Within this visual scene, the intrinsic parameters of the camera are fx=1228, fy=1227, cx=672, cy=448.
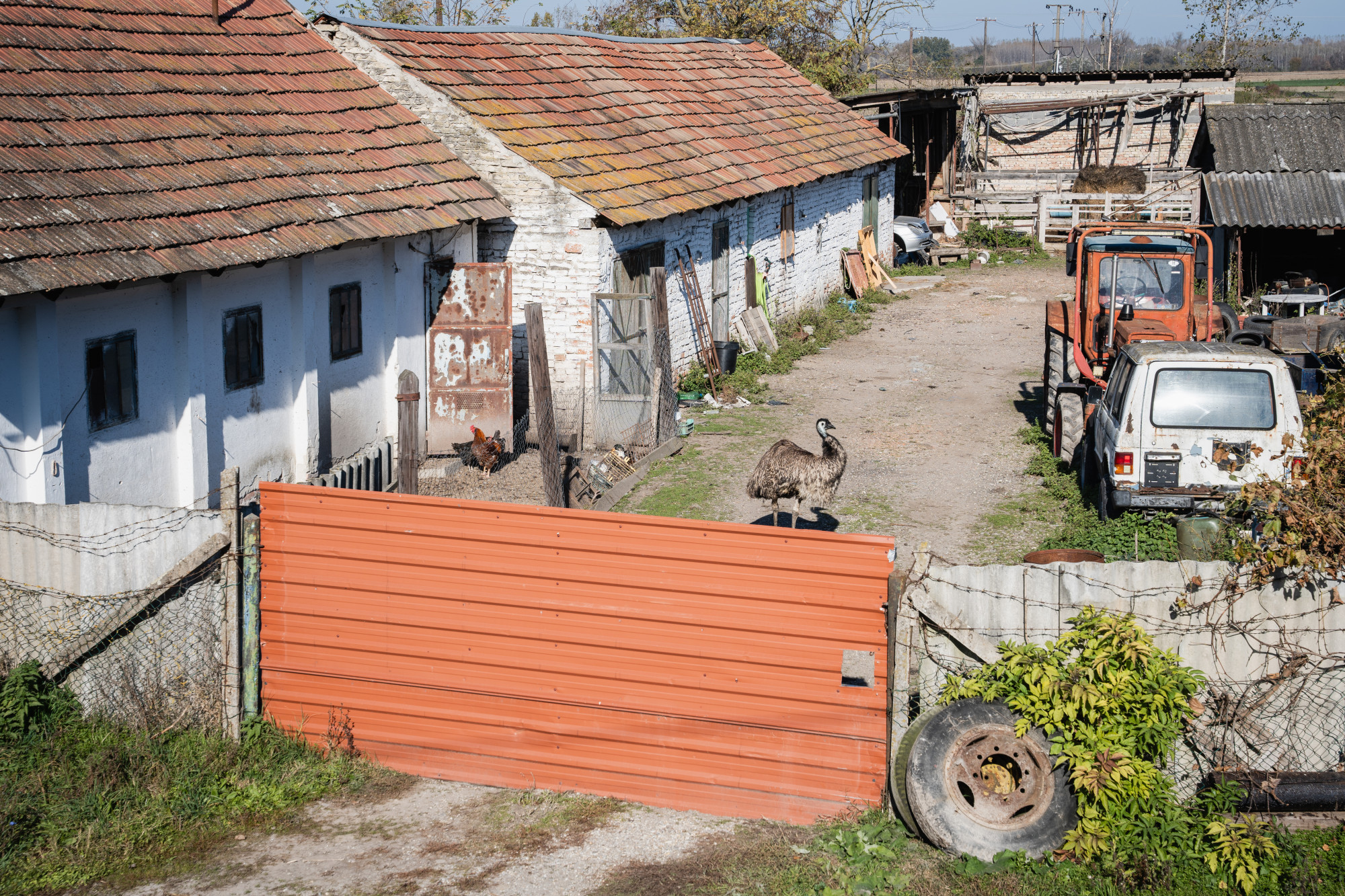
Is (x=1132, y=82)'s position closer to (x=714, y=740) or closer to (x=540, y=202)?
(x=540, y=202)

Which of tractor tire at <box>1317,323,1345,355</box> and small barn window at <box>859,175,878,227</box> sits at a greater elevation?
small barn window at <box>859,175,878,227</box>

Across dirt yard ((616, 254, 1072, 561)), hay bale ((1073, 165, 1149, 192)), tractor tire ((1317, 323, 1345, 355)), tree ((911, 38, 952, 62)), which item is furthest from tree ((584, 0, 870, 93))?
tree ((911, 38, 952, 62))

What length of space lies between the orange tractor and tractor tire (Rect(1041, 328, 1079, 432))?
16mm

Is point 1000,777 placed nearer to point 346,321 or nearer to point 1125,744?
point 1125,744

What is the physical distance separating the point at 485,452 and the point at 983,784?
8.06 meters

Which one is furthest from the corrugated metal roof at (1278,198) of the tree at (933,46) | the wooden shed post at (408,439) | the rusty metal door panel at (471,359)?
the tree at (933,46)

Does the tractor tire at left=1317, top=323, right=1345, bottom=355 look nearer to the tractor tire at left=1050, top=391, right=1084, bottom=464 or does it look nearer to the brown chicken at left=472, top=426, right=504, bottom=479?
the tractor tire at left=1050, top=391, right=1084, bottom=464

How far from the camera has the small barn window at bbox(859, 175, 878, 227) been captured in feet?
91.3

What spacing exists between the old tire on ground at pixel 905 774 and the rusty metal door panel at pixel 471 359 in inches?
332

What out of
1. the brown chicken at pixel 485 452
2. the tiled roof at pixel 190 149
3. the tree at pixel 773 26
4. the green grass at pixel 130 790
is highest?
the tree at pixel 773 26

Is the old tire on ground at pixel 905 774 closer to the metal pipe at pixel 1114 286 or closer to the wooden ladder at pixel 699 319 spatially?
the metal pipe at pixel 1114 286

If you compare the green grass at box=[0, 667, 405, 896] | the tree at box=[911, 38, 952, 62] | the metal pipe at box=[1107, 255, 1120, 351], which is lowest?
the green grass at box=[0, 667, 405, 896]

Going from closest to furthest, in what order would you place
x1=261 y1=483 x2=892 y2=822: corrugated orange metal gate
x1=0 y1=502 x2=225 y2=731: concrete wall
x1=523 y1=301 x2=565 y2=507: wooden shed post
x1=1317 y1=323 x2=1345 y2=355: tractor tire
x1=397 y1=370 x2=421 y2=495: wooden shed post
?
1. x1=261 y1=483 x2=892 y2=822: corrugated orange metal gate
2. x1=0 y1=502 x2=225 y2=731: concrete wall
3. x1=397 y1=370 x2=421 y2=495: wooden shed post
4. x1=523 y1=301 x2=565 y2=507: wooden shed post
5. x1=1317 y1=323 x2=1345 y2=355: tractor tire

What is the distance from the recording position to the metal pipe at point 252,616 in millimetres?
7066
